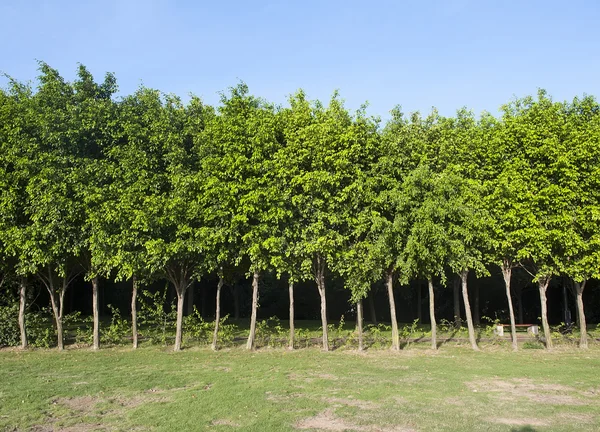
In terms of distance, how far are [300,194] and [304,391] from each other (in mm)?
8390

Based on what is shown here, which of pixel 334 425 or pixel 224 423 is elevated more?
pixel 224 423

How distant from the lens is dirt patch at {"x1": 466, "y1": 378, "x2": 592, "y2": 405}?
11.4m

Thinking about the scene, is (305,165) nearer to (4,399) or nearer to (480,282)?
(4,399)

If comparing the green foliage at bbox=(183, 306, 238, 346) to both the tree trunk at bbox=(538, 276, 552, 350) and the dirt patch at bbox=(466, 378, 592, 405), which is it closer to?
the dirt patch at bbox=(466, 378, 592, 405)

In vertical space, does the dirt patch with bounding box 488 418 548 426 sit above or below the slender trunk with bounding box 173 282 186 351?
below

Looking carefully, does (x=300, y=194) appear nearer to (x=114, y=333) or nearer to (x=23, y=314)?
(x=114, y=333)

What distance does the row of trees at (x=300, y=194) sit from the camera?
1875cm

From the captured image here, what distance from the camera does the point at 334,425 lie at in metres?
9.64

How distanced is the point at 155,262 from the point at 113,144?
520 cm

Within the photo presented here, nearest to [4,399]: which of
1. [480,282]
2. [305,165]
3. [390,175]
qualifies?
[305,165]

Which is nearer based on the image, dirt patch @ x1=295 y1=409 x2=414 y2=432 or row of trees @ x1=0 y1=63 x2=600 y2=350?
dirt patch @ x1=295 y1=409 x2=414 y2=432

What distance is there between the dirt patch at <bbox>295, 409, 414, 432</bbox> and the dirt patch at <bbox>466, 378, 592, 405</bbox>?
3.71 meters

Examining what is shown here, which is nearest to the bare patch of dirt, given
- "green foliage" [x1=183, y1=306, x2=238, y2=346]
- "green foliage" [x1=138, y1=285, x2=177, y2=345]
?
"green foliage" [x1=138, y1=285, x2=177, y2=345]

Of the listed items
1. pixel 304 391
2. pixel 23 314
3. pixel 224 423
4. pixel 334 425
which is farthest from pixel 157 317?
pixel 334 425
